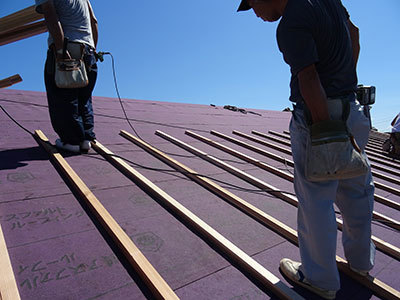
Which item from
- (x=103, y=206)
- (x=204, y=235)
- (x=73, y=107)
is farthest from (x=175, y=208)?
(x=73, y=107)

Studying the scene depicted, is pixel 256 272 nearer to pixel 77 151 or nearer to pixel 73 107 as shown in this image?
pixel 77 151

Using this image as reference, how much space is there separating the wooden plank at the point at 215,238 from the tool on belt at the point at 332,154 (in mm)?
536

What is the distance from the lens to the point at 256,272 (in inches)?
54.2

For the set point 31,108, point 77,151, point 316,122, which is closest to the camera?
point 316,122

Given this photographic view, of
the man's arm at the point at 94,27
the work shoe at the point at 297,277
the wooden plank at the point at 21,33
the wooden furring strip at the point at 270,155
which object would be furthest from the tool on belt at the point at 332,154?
the wooden plank at the point at 21,33

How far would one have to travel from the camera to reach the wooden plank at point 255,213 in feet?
4.58

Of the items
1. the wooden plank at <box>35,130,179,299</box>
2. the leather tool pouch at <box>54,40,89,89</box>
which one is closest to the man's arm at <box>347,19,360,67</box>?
the wooden plank at <box>35,130,179,299</box>

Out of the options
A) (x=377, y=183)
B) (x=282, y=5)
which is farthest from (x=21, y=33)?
(x=377, y=183)

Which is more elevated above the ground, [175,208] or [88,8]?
[88,8]

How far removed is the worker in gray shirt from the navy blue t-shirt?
2.02m

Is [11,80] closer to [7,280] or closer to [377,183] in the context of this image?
[7,280]

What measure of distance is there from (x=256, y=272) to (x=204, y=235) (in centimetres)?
39

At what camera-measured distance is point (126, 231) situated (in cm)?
160

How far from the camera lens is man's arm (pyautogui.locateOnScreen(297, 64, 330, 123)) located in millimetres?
1189
